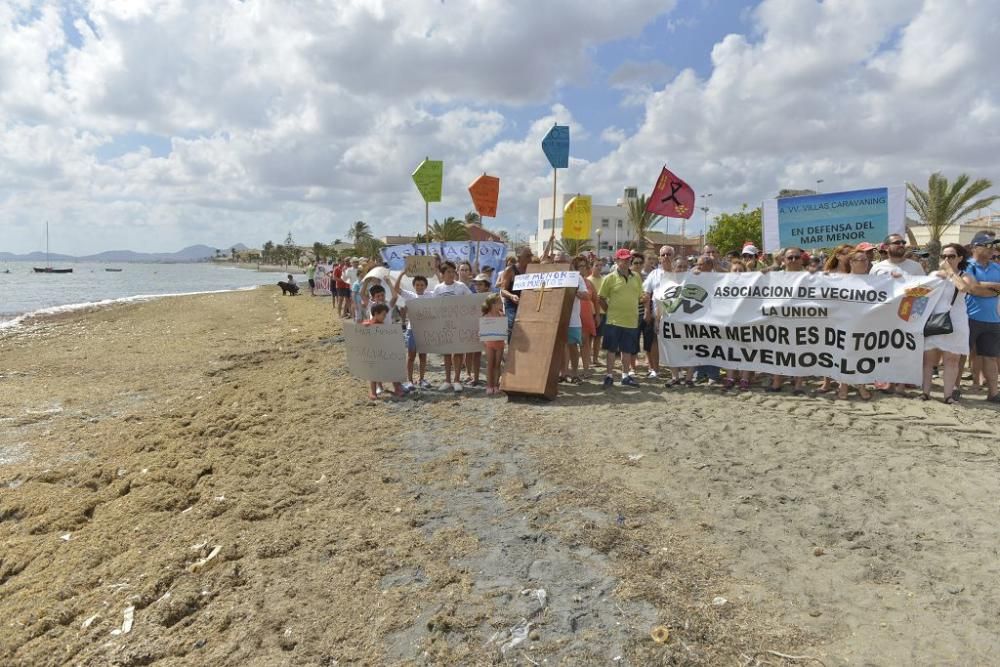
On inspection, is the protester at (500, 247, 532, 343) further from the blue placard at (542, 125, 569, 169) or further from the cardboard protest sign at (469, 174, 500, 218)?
the cardboard protest sign at (469, 174, 500, 218)

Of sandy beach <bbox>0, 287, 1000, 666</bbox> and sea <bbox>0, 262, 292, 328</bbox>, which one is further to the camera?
sea <bbox>0, 262, 292, 328</bbox>

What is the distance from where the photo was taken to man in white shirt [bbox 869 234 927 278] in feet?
23.4

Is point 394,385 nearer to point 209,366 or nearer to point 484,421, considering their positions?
point 484,421

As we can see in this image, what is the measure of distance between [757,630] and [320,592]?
234 cm

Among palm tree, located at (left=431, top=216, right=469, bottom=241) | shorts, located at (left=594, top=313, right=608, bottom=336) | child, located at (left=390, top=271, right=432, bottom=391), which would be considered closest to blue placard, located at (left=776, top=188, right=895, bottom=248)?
shorts, located at (left=594, top=313, right=608, bottom=336)

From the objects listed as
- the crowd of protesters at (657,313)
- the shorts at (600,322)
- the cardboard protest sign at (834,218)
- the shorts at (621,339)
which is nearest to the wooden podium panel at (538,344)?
the crowd of protesters at (657,313)

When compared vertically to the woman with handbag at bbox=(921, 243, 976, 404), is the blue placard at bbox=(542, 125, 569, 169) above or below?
above

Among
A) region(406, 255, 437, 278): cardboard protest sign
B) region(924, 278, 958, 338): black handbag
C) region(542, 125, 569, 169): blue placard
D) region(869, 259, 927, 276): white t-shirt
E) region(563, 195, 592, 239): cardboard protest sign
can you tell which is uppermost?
region(542, 125, 569, 169): blue placard

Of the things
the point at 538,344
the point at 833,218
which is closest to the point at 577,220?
the point at 833,218

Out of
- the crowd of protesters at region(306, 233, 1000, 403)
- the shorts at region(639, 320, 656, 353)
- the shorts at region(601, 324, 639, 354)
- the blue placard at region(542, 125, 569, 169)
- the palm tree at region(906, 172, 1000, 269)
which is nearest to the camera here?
the crowd of protesters at region(306, 233, 1000, 403)

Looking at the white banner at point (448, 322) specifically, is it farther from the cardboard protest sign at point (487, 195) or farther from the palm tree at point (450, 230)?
the palm tree at point (450, 230)

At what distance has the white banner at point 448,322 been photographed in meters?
8.12

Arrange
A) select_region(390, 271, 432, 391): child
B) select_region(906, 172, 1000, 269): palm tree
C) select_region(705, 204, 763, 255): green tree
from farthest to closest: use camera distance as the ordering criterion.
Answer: select_region(705, 204, 763, 255): green tree < select_region(906, 172, 1000, 269): palm tree < select_region(390, 271, 432, 391): child

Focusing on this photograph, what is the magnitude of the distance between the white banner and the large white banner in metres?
2.54
